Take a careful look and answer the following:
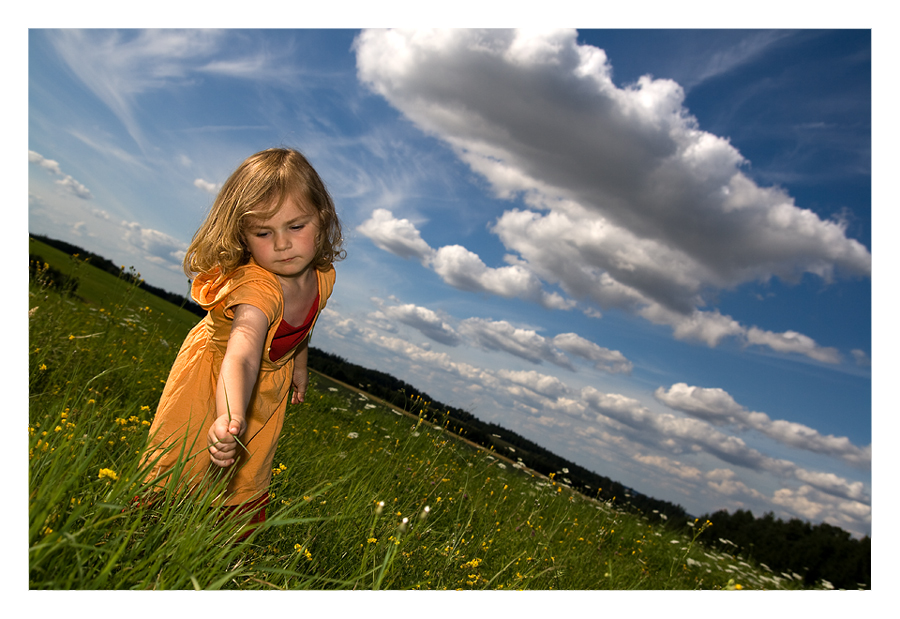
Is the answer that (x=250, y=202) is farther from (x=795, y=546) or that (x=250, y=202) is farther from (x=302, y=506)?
(x=795, y=546)

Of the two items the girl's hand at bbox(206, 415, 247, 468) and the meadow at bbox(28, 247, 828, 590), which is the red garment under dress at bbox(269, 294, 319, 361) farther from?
the girl's hand at bbox(206, 415, 247, 468)

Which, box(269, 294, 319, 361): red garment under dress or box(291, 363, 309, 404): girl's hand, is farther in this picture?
box(291, 363, 309, 404): girl's hand

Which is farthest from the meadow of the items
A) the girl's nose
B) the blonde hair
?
the girl's nose

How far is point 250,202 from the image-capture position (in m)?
2.15

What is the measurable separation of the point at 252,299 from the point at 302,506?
3.39 feet

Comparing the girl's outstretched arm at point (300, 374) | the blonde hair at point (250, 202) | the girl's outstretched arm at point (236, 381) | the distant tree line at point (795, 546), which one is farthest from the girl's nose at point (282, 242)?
the distant tree line at point (795, 546)

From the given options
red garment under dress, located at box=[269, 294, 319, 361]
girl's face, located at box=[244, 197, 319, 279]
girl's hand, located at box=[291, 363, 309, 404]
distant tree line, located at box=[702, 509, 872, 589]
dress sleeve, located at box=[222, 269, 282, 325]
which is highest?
girl's face, located at box=[244, 197, 319, 279]

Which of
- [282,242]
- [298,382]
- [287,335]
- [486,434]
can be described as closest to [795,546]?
[486,434]

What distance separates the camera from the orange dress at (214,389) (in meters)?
2.07

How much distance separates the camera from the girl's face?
2172 millimetres

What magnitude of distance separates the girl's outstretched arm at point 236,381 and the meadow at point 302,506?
0.19 metres

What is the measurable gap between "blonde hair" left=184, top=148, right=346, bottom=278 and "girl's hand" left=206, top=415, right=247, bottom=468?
931 millimetres

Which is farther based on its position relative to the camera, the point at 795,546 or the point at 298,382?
the point at 795,546
